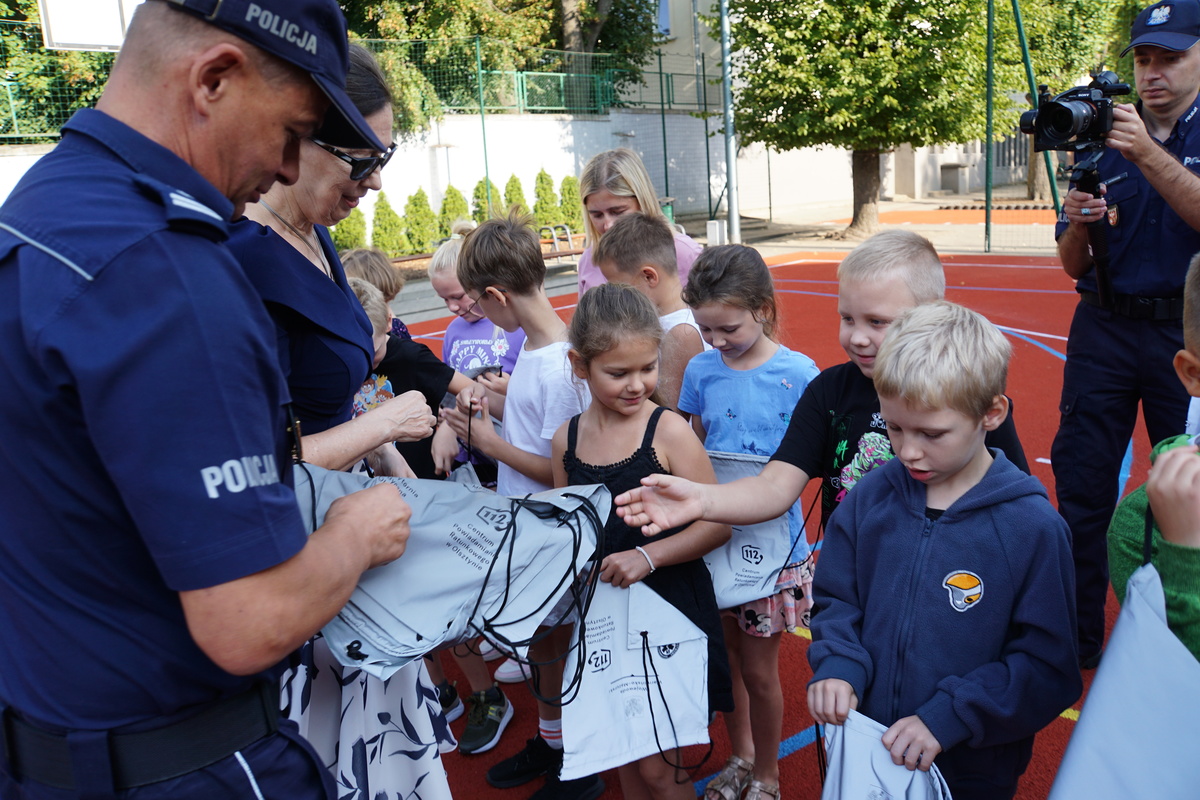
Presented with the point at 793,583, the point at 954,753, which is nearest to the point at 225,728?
the point at 954,753

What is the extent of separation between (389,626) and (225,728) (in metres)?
0.35

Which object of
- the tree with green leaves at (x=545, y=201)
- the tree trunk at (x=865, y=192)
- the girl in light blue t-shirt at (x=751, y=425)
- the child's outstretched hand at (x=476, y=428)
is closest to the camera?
the girl in light blue t-shirt at (x=751, y=425)

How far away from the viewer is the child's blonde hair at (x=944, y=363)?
6.41ft

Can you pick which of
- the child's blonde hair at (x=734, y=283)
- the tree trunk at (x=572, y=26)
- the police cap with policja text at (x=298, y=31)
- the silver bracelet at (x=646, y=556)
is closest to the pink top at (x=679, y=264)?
the child's blonde hair at (x=734, y=283)

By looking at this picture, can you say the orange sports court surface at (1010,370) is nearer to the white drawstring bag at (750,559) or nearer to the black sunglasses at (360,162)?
the white drawstring bag at (750,559)

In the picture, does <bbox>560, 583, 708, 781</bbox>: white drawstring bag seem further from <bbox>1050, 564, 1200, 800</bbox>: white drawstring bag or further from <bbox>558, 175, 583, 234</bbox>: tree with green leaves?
<bbox>558, 175, 583, 234</bbox>: tree with green leaves

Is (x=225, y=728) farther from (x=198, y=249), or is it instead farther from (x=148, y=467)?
(x=198, y=249)

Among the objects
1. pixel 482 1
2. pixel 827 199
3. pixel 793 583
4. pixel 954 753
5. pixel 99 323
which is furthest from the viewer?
pixel 827 199

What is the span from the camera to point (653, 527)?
2.20 m

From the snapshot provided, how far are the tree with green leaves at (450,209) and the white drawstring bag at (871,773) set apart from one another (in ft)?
63.2

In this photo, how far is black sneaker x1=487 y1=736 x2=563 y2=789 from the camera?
321 cm

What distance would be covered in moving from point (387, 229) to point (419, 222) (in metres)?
0.83

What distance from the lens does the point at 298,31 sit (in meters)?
1.31

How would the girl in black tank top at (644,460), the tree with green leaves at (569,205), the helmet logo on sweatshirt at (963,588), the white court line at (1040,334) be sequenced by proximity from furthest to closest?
1. the tree with green leaves at (569,205)
2. the white court line at (1040,334)
3. the girl in black tank top at (644,460)
4. the helmet logo on sweatshirt at (963,588)
